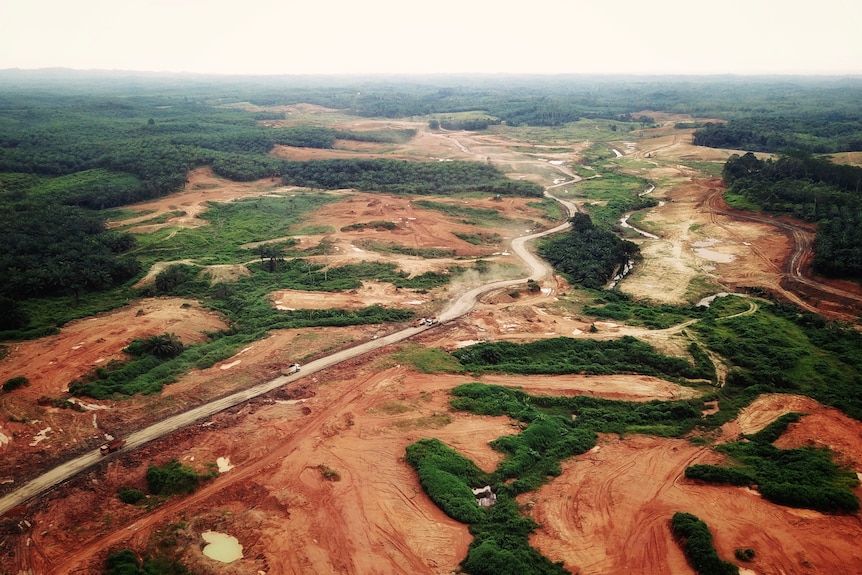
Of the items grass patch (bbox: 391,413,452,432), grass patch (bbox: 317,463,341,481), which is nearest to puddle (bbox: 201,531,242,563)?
grass patch (bbox: 317,463,341,481)

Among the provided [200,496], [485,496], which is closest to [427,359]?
[485,496]

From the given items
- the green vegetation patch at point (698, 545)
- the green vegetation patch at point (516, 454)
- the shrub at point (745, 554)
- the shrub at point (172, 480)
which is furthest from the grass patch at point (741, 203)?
the shrub at point (172, 480)

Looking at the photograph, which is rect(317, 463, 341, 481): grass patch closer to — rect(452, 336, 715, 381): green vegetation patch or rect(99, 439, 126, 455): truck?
rect(99, 439, 126, 455): truck

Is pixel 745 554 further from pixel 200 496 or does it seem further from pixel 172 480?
pixel 172 480

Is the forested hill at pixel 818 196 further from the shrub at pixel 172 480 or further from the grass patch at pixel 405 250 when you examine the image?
the shrub at pixel 172 480

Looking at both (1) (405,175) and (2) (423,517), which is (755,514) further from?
(1) (405,175)

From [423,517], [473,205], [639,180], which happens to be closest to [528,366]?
[423,517]
